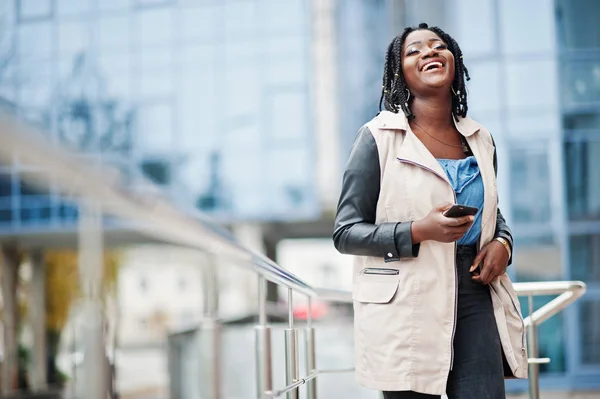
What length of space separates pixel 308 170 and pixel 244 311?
25.1 feet

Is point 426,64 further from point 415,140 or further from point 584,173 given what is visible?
point 584,173

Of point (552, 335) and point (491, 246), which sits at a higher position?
point (491, 246)

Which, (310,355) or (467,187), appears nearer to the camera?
(467,187)

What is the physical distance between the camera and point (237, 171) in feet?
73.6

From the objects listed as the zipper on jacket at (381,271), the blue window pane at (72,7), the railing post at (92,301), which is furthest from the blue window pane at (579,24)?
the blue window pane at (72,7)

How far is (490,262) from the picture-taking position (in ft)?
6.84

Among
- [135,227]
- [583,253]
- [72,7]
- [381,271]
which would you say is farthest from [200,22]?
[135,227]

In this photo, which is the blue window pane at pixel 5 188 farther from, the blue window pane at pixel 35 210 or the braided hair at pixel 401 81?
the braided hair at pixel 401 81

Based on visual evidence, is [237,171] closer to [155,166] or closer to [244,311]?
[155,166]

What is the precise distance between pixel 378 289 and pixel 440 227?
0.23 metres

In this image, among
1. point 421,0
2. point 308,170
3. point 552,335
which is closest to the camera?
point 552,335

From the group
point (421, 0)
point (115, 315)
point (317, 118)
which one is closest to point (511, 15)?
point (421, 0)

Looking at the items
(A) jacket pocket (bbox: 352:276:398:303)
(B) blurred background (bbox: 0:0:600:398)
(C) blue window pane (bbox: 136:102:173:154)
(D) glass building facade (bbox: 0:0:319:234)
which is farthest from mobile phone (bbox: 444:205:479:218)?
(C) blue window pane (bbox: 136:102:173:154)

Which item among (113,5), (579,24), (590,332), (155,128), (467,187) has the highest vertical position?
(113,5)
